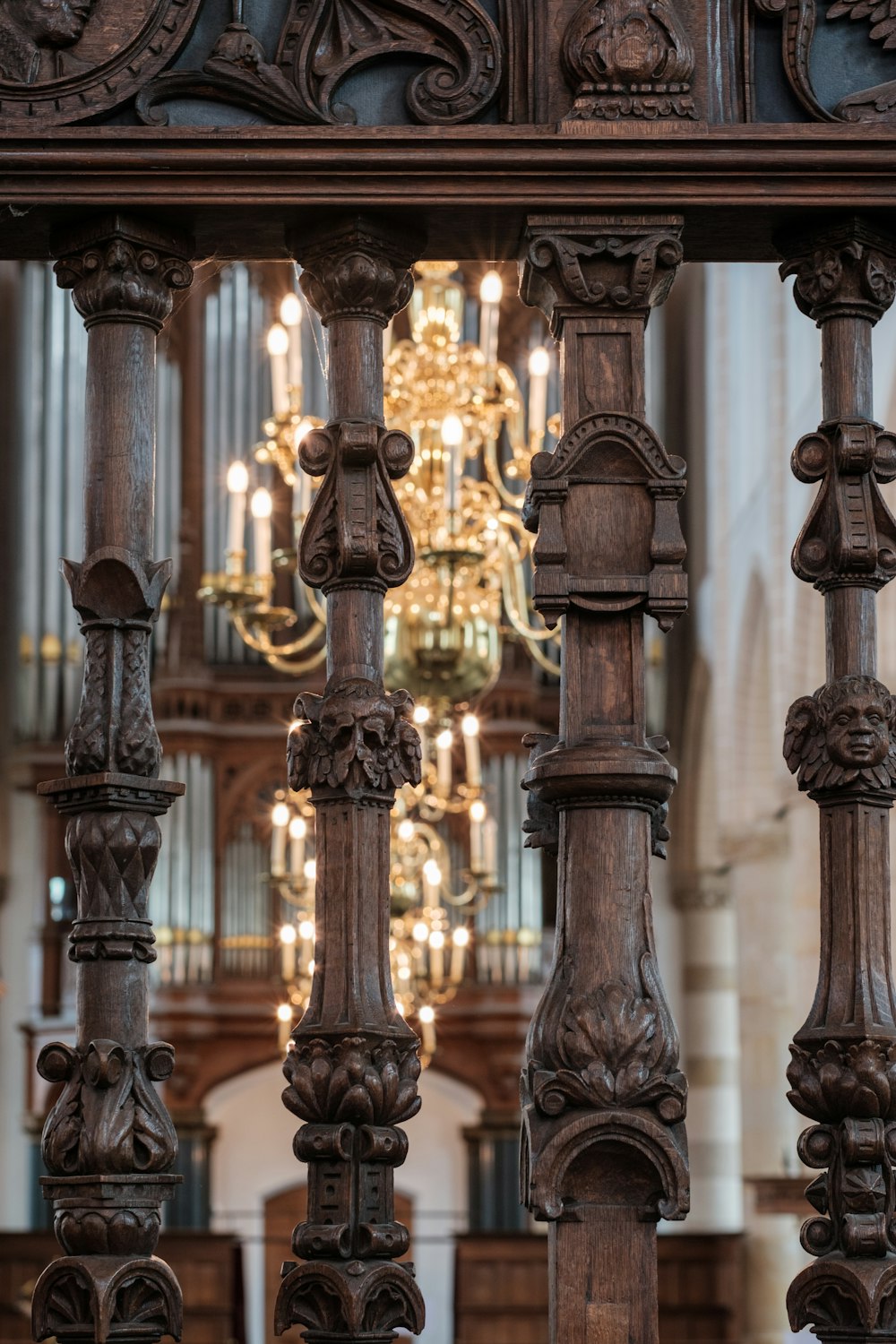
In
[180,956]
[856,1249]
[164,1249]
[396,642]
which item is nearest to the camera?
[856,1249]

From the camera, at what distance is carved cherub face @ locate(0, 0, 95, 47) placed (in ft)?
14.3

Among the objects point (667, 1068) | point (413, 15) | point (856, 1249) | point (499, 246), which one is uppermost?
point (413, 15)

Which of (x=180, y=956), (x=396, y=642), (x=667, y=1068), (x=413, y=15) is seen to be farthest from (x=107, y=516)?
(x=180, y=956)

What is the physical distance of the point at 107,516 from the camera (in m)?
4.32

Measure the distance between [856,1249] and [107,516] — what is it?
1.80m

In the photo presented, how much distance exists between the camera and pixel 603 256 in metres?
4.38

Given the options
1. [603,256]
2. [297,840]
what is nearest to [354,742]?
[603,256]

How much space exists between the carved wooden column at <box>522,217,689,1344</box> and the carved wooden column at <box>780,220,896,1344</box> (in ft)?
0.83

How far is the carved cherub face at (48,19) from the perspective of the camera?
14.3 ft

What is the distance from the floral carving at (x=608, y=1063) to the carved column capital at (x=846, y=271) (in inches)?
51.2

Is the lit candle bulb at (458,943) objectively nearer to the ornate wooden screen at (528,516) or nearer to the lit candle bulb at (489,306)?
the lit candle bulb at (489,306)

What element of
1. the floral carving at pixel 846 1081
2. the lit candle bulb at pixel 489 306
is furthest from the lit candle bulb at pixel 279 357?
the floral carving at pixel 846 1081

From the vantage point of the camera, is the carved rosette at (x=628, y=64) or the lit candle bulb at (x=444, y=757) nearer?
the carved rosette at (x=628, y=64)

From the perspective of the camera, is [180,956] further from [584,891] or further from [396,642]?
[584,891]
